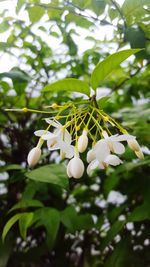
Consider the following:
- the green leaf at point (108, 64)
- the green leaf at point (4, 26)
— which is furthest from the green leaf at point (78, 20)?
the green leaf at point (108, 64)

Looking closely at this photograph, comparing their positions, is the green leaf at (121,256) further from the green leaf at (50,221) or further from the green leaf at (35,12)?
the green leaf at (35,12)

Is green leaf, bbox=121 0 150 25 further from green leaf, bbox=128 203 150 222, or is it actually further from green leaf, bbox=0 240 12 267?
green leaf, bbox=0 240 12 267

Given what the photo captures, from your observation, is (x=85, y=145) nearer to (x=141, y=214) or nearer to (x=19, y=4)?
(x=141, y=214)

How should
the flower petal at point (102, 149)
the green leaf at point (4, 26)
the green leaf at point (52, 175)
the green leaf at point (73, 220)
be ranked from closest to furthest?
1. the flower petal at point (102, 149)
2. the green leaf at point (52, 175)
3. the green leaf at point (73, 220)
4. the green leaf at point (4, 26)

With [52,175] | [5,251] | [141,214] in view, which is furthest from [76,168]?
[5,251]

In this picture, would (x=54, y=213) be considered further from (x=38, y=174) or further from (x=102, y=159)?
(x=102, y=159)

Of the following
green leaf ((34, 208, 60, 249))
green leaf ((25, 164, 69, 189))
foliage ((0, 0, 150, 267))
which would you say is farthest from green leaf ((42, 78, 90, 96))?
green leaf ((34, 208, 60, 249))

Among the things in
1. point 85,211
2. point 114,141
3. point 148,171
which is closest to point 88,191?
point 85,211

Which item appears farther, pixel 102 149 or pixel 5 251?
pixel 5 251
